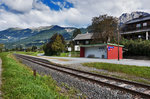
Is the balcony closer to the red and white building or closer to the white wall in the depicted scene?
the red and white building

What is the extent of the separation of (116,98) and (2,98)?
4.03 m

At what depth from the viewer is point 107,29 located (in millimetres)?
34125

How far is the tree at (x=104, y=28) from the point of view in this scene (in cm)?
3431

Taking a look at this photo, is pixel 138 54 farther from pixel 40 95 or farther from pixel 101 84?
pixel 40 95

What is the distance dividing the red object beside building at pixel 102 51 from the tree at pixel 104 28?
305 inches

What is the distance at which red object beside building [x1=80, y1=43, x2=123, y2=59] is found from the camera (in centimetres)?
2475

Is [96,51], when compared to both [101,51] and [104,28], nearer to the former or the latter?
[101,51]

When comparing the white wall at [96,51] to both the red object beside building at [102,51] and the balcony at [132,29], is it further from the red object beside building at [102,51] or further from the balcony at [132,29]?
the balcony at [132,29]

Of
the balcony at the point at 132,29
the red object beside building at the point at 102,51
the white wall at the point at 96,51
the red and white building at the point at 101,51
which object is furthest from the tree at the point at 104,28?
the white wall at the point at 96,51

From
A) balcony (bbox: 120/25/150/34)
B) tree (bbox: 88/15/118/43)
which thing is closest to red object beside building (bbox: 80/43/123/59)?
tree (bbox: 88/15/118/43)

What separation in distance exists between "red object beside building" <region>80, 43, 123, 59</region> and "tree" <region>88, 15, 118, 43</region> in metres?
7.74

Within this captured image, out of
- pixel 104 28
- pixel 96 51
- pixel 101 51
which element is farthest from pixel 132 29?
pixel 101 51

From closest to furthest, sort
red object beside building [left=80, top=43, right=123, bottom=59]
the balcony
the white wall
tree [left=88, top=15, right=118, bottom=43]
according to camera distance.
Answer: red object beside building [left=80, top=43, right=123, bottom=59] → the white wall → tree [left=88, top=15, right=118, bottom=43] → the balcony

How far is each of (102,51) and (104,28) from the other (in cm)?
1067
